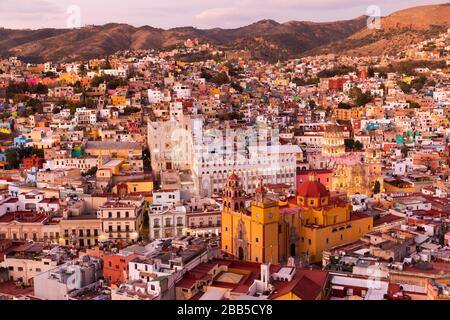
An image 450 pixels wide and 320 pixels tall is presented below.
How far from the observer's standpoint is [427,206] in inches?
610

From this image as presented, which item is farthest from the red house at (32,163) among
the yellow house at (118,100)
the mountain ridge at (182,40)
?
the mountain ridge at (182,40)

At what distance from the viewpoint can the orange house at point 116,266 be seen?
35.6 feet

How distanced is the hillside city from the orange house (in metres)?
0.03

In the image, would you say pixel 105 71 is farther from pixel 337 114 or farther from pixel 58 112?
pixel 337 114

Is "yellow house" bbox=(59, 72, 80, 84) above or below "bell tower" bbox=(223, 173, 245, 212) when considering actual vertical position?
above

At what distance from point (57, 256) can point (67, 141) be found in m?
12.1

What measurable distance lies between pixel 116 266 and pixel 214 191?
7498mm

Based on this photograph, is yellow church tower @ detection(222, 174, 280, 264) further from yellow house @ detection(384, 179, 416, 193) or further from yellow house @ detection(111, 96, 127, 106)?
yellow house @ detection(111, 96, 127, 106)

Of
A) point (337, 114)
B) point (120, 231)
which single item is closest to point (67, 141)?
point (120, 231)

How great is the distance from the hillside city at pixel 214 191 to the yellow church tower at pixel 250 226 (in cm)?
3

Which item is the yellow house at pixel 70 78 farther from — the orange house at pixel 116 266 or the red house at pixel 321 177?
the orange house at pixel 116 266

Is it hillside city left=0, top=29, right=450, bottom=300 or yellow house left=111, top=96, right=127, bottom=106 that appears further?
yellow house left=111, top=96, right=127, bottom=106

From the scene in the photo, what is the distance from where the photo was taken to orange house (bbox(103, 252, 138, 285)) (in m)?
10.8

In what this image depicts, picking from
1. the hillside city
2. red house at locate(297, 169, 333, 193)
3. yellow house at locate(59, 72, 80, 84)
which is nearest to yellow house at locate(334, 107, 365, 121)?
the hillside city
